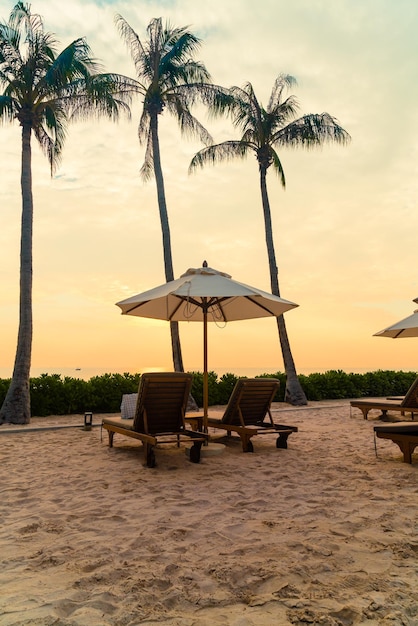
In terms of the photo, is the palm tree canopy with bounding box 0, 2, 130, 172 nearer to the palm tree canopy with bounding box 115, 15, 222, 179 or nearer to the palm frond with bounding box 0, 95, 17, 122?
the palm frond with bounding box 0, 95, 17, 122

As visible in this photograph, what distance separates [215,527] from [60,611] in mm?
1593

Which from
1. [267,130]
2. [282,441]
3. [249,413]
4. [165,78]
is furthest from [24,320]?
[267,130]

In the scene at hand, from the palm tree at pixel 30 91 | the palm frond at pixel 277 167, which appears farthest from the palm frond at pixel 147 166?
the palm frond at pixel 277 167

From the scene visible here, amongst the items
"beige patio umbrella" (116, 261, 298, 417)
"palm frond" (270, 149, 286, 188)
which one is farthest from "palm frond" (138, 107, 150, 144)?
"beige patio umbrella" (116, 261, 298, 417)

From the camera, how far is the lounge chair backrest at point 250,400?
290 inches

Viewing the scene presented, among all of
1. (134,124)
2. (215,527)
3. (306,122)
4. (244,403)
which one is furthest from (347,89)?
(215,527)

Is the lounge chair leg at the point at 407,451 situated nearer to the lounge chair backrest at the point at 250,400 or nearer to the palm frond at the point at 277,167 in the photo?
the lounge chair backrest at the point at 250,400

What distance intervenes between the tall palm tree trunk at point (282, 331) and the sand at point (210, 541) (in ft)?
29.3

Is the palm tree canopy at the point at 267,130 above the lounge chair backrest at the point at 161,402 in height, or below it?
above

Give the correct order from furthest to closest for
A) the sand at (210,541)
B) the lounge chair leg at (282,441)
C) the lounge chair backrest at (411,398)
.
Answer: the lounge chair backrest at (411,398)
the lounge chair leg at (282,441)
the sand at (210,541)

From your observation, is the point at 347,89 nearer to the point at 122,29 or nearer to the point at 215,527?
the point at 122,29

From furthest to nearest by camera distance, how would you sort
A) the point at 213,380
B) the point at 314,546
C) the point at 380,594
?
1. the point at 213,380
2. the point at 314,546
3. the point at 380,594

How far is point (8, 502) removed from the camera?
4680 mm

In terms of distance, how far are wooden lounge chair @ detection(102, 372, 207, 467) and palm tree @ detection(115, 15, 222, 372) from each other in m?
8.31
